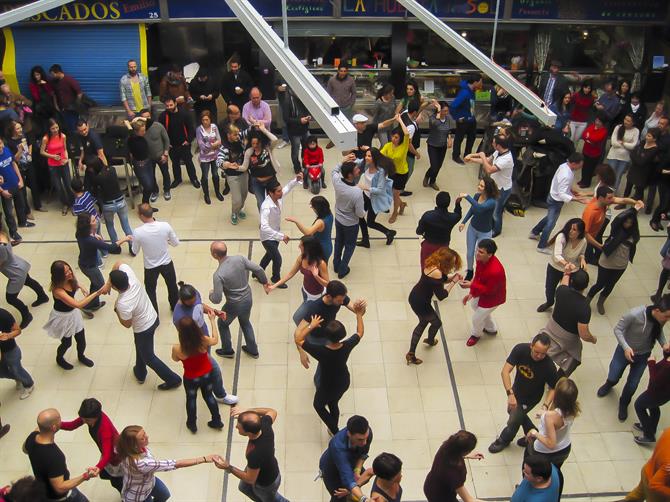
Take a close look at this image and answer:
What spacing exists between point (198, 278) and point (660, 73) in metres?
8.48

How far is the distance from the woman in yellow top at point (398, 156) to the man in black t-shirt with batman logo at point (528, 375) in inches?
159

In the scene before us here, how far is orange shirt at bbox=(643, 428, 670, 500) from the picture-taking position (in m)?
5.01

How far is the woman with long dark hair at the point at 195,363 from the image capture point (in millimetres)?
5758

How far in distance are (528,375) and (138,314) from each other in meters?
3.46

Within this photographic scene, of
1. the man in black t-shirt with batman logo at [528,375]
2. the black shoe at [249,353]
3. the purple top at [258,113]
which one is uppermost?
the purple top at [258,113]

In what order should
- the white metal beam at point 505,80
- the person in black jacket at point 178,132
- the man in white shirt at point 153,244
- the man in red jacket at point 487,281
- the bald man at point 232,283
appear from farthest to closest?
the person in black jacket at point 178,132 → the man in white shirt at point 153,244 → the man in red jacket at point 487,281 → the bald man at point 232,283 → the white metal beam at point 505,80

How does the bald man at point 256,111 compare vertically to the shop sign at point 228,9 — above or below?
below

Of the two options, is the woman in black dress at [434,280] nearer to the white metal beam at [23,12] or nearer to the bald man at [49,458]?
the bald man at [49,458]

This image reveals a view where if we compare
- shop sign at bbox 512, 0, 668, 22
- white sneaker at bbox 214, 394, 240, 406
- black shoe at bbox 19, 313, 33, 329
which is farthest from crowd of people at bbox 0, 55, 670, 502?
shop sign at bbox 512, 0, 668, 22

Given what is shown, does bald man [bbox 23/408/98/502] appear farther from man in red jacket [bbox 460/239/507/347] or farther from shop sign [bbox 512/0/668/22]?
shop sign [bbox 512/0/668/22]

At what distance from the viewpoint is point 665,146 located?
9297 millimetres

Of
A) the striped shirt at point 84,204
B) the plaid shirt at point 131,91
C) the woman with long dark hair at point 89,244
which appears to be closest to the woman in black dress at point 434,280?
the woman with long dark hair at point 89,244

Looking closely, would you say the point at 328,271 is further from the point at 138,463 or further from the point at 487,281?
the point at 138,463

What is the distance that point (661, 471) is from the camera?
502cm
